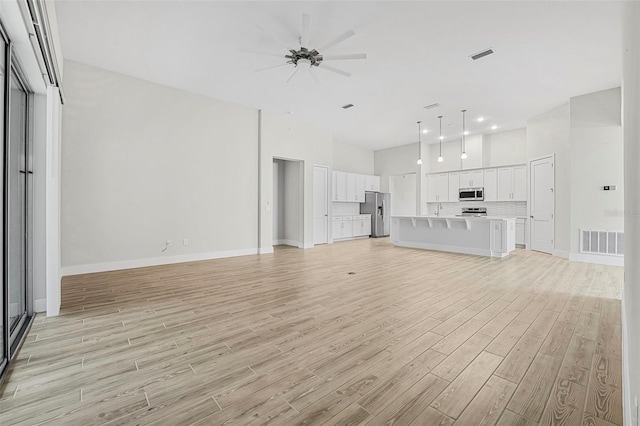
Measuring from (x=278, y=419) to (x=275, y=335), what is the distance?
0.97m

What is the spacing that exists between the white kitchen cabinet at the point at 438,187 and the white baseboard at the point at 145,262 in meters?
6.48

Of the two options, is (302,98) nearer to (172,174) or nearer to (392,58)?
(392,58)

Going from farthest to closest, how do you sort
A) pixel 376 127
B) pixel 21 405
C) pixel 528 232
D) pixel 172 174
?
pixel 376 127 → pixel 528 232 → pixel 172 174 → pixel 21 405

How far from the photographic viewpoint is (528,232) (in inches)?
290

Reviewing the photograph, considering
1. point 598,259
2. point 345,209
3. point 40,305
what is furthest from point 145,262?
point 598,259

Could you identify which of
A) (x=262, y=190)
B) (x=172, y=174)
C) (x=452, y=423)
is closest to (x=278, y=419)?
(x=452, y=423)

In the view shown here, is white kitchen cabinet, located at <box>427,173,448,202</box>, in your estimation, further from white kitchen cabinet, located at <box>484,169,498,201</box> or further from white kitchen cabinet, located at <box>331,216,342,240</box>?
white kitchen cabinet, located at <box>331,216,342,240</box>

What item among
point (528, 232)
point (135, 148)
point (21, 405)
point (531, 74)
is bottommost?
point (21, 405)

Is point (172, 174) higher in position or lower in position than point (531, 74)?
lower

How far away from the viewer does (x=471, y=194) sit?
28.8 ft

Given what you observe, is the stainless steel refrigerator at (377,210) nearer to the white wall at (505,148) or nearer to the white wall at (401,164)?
the white wall at (401,164)

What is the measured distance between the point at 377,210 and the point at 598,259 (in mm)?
5715

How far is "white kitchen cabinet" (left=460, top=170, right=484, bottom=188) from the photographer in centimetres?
869

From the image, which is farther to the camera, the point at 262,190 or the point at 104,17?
the point at 262,190
